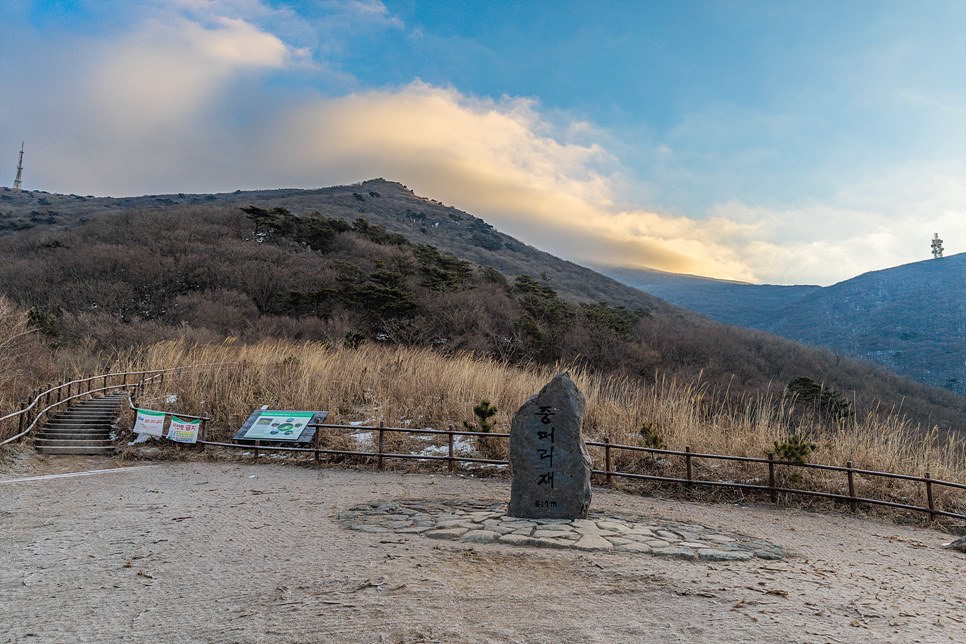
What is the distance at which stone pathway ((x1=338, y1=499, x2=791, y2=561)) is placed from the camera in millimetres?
4336

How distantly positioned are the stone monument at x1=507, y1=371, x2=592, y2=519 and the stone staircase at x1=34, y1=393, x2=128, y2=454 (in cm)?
901

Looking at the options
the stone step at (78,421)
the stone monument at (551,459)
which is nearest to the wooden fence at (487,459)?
the stone step at (78,421)

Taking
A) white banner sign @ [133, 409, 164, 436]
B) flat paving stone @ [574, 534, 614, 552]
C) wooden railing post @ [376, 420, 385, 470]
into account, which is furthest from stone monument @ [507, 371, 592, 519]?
white banner sign @ [133, 409, 164, 436]

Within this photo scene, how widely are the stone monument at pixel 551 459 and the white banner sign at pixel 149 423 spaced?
8.00 metres

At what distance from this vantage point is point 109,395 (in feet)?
42.1

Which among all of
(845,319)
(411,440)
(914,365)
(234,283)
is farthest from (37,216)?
(845,319)

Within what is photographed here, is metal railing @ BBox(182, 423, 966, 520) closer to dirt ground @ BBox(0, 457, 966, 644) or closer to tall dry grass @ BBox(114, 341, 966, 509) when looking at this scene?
tall dry grass @ BBox(114, 341, 966, 509)

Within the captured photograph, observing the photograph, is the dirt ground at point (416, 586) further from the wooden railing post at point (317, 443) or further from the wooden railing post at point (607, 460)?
the wooden railing post at point (317, 443)

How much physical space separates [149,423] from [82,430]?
182 cm

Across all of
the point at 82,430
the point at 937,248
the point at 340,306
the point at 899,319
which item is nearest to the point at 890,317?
the point at 899,319

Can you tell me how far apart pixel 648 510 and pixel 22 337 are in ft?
50.5

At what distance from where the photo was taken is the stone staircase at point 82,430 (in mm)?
9831

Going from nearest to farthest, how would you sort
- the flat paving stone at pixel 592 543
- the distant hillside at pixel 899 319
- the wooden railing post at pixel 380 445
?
1. the flat paving stone at pixel 592 543
2. the wooden railing post at pixel 380 445
3. the distant hillside at pixel 899 319

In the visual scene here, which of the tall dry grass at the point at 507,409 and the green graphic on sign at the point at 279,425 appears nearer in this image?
the tall dry grass at the point at 507,409
